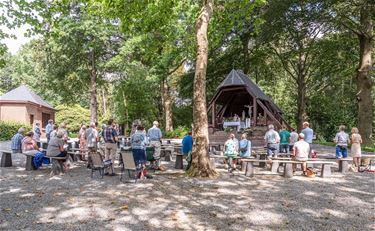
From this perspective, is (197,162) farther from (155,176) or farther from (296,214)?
(296,214)

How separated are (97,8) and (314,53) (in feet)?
78.4

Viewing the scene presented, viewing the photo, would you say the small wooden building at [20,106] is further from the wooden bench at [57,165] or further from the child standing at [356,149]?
the child standing at [356,149]

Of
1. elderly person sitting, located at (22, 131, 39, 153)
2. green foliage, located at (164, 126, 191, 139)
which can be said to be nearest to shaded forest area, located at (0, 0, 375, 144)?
green foliage, located at (164, 126, 191, 139)

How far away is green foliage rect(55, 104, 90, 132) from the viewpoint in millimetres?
45156

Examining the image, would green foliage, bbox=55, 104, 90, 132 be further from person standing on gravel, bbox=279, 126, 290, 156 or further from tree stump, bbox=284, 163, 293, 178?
tree stump, bbox=284, 163, 293, 178

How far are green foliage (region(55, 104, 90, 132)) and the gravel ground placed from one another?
35209mm

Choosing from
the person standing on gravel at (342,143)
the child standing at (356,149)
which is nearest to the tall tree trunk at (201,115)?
the child standing at (356,149)

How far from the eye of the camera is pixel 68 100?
38.4 meters

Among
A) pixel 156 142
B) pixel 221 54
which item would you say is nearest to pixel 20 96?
pixel 221 54

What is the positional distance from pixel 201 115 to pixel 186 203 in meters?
4.11

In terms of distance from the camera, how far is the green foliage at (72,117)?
1778 inches

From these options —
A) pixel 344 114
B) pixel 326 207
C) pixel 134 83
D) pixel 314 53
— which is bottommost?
pixel 326 207

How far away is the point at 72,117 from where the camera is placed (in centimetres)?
4556

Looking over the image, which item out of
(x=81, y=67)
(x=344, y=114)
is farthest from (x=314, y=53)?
(x=81, y=67)
